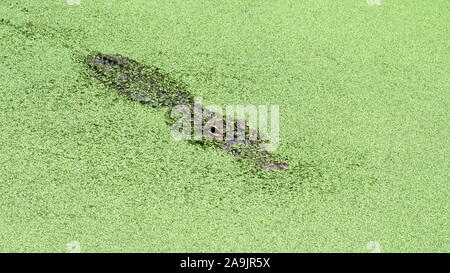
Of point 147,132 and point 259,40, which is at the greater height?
point 259,40

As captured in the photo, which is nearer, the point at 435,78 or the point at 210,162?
the point at 210,162

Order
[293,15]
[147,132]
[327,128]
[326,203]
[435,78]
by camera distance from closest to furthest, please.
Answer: [326,203]
[147,132]
[327,128]
[435,78]
[293,15]

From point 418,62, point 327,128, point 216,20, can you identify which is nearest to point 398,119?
point 327,128
